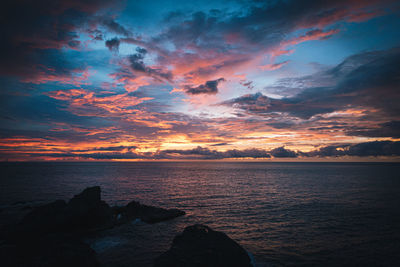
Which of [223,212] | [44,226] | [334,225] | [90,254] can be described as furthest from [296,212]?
[44,226]

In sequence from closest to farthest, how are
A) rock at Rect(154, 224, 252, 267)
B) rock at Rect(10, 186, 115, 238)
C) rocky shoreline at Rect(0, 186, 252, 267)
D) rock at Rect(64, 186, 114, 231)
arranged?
rock at Rect(154, 224, 252, 267), rocky shoreline at Rect(0, 186, 252, 267), rock at Rect(10, 186, 115, 238), rock at Rect(64, 186, 114, 231)

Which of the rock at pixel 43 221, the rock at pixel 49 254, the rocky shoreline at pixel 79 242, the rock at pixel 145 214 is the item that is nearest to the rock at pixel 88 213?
the rocky shoreline at pixel 79 242

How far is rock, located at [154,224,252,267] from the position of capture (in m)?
14.3

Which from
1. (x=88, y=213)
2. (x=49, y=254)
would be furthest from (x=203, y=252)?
(x=88, y=213)

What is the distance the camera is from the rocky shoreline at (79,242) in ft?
48.6

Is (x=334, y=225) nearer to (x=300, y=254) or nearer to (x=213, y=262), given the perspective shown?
(x=300, y=254)

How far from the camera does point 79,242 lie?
61.6 ft

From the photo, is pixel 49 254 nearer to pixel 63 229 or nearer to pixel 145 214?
pixel 63 229

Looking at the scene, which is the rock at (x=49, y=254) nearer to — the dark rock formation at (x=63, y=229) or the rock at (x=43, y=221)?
the dark rock formation at (x=63, y=229)

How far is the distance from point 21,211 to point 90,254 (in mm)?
24810

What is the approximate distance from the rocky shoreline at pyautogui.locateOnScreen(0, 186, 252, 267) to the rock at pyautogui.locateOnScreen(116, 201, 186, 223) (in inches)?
104

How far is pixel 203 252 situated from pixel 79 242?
41.4 feet

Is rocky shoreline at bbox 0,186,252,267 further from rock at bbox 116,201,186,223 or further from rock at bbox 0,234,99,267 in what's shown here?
rock at bbox 116,201,186,223

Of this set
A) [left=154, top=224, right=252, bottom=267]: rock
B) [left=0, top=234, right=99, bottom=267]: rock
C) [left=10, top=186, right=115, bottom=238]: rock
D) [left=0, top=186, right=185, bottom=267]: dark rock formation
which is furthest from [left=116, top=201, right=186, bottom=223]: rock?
[left=154, top=224, right=252, bottom=267]: rock
